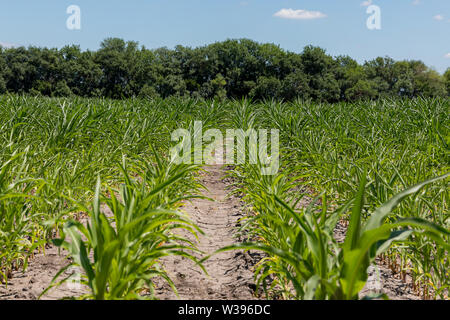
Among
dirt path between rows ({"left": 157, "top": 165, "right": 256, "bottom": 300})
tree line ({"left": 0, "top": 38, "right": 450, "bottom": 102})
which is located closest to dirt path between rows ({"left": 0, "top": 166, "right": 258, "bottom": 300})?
dirt path between rows ({"left": 157, "top": 165, "right": 256, "bottom": 300})

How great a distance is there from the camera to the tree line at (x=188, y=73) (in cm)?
4362

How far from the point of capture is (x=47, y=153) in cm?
366

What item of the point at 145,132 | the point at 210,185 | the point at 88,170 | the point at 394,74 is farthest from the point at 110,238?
the point at 394,74

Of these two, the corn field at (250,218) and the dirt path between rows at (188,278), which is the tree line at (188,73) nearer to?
the corn field at (250,218)

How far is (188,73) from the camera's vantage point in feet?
163

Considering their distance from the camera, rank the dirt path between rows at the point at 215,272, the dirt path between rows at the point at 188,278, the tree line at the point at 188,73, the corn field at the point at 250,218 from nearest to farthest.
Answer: the corn field at the point at 250,218
the dirt path between rows at the point at 188,278
the dirt path between rows at the point at 215,272
the tree line at the point at 188,73

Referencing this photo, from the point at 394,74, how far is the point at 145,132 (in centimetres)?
6032

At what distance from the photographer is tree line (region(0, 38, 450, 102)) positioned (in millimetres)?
43625

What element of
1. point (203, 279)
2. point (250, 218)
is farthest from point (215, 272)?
point (250, 218)

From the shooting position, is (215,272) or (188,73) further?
(188,73)

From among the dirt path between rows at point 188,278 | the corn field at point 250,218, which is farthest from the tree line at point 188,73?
the dirt path between rows at point 188,278

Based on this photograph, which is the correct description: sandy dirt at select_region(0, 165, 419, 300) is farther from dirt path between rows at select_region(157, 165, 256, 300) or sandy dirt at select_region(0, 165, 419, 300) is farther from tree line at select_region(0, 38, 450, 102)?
tree line at select_region(0, 38, 450, 102)

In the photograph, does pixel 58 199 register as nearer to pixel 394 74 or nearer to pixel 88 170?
pixel 88 170

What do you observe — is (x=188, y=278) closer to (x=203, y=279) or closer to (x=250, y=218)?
(x=203, y=279)
